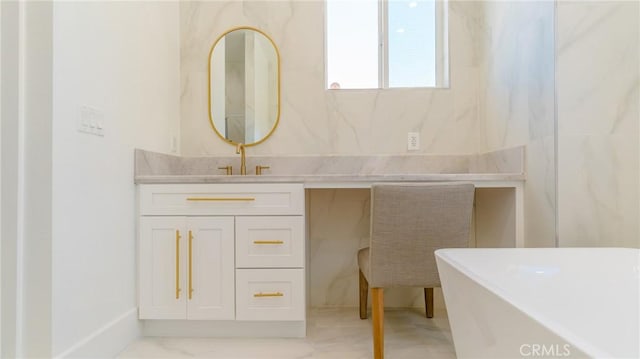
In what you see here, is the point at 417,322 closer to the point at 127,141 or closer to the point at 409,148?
the point at 409,148

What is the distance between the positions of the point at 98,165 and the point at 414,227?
4.40ft

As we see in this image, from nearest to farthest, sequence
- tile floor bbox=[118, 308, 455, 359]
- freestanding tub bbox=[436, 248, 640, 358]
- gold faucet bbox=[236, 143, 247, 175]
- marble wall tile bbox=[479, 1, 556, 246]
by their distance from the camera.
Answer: freestanding tub bbox=[436, 248, 640, 358] < marble wall tile bbox=[479, 1, 556, 246] < tile floor bbox=[118, 308, 455, 359] < gold faucet bbox=[236, 143, 247, 175]

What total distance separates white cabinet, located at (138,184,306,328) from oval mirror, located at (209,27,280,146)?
2.18ft

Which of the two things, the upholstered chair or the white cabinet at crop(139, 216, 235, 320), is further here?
the white cabinet at crop(139, 216, 235, 320)

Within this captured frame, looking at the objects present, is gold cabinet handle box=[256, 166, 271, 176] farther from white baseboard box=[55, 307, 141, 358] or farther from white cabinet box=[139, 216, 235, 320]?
white baseboard box=[55, 307, 141, 358]

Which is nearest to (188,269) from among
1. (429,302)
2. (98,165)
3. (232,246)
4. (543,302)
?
(232,246)

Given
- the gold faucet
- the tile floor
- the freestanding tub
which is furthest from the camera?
the gold faucet

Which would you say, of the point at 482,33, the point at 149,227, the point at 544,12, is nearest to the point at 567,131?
the point at 544,12

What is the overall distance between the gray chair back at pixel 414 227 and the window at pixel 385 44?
1.09 metres

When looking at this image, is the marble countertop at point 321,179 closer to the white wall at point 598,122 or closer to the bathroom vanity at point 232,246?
the bathroom vanity at point 232,246

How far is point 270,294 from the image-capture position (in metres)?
1.52

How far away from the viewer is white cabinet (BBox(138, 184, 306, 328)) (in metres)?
1.52

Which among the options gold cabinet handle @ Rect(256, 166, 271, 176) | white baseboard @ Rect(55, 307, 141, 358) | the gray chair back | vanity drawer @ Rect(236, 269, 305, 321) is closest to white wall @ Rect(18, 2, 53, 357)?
white baseboard @ Rect(55, 307, 141, 358)

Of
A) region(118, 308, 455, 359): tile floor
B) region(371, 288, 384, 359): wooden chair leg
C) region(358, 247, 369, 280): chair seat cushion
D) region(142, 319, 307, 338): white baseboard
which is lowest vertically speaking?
region(118, 308, 455, 359): tile floor
